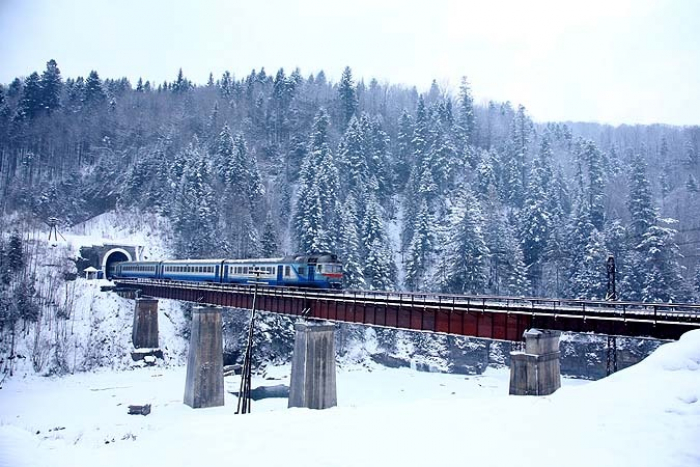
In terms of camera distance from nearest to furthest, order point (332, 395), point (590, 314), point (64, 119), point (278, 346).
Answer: point (590, 314) < point (332, 395) < point (278, 346) < point (64, 119)

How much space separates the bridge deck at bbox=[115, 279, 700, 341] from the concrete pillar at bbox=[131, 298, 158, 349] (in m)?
19.1

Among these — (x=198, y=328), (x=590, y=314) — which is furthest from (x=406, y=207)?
(x=590, y=314)

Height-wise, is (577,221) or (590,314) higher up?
(577,221)

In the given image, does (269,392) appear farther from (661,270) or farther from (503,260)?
(661,270)

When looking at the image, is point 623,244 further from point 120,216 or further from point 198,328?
point 120,216

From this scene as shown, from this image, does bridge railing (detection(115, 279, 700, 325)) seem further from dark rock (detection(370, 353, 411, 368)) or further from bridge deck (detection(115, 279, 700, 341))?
dark rock (detection(370, 353, 411, 368))

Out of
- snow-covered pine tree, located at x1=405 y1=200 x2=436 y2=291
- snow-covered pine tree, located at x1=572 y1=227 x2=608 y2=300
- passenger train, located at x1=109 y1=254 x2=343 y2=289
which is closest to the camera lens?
passenger train, located at x1=109 y1=254 x2=343 y2=289

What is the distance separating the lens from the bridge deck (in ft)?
77.5

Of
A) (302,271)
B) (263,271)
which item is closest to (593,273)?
(302,271)

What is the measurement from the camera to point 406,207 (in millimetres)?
101562

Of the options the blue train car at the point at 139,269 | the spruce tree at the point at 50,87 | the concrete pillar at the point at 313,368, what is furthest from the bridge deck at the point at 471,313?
the spruce tree at the point at 50,87

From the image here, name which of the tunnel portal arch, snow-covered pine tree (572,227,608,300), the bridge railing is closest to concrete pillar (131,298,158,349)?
A: the bridge railing

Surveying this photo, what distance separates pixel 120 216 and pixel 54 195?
12.4 m

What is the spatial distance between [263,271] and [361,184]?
55.8 meters
